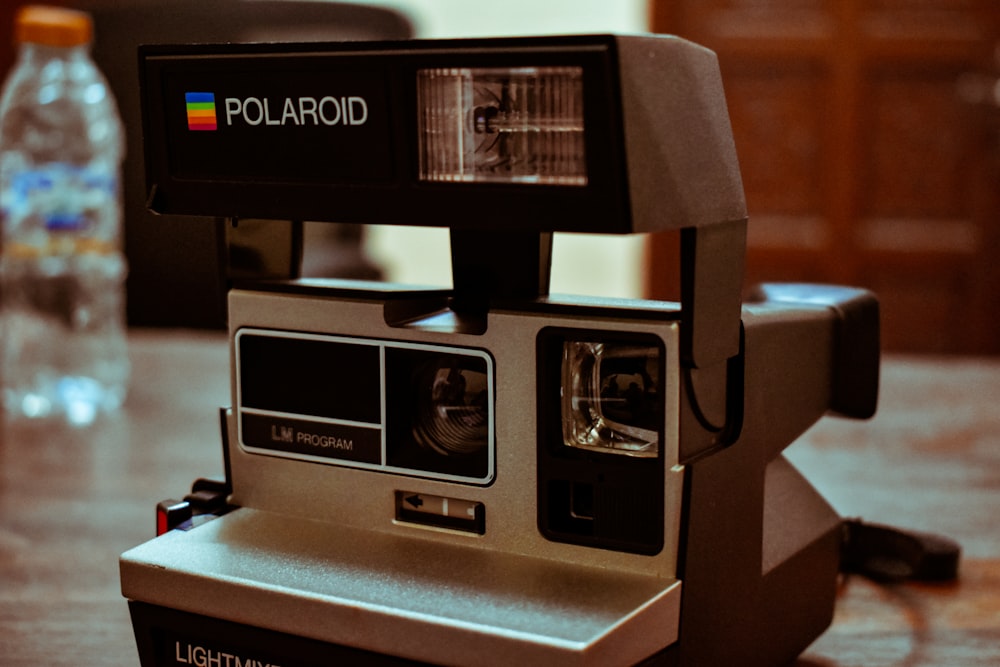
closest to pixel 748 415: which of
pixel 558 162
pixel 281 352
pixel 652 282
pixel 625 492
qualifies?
pixel 625 492

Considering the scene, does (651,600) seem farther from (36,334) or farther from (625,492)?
(36,334)

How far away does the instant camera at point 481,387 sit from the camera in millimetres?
770

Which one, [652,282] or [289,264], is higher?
[289,264]

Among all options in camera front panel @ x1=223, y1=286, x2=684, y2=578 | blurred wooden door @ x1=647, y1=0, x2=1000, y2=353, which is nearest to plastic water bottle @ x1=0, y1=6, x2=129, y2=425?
camera front panel @ x1=223, y1=286, x2=684, y2=578

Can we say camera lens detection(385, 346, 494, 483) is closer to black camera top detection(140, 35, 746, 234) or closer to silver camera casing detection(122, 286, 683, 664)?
silver camera casing detection(122, 286, 683, 664)

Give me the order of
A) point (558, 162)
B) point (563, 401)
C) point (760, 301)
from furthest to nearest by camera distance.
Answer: point (760, 301), point (563, 401), point (558, 162)

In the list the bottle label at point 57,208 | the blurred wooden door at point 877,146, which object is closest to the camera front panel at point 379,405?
the bottle label at point 57,208

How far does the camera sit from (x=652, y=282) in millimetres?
4273

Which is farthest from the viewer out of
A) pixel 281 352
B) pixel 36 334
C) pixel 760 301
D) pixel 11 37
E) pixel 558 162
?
pixel 11 37

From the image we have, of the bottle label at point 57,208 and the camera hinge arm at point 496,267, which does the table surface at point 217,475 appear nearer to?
the bottle label at point 57,208

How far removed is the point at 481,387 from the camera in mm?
931

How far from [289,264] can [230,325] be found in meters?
0.07

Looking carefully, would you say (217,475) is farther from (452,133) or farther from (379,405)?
(452,133)

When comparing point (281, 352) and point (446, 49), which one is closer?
point (446, 49)
